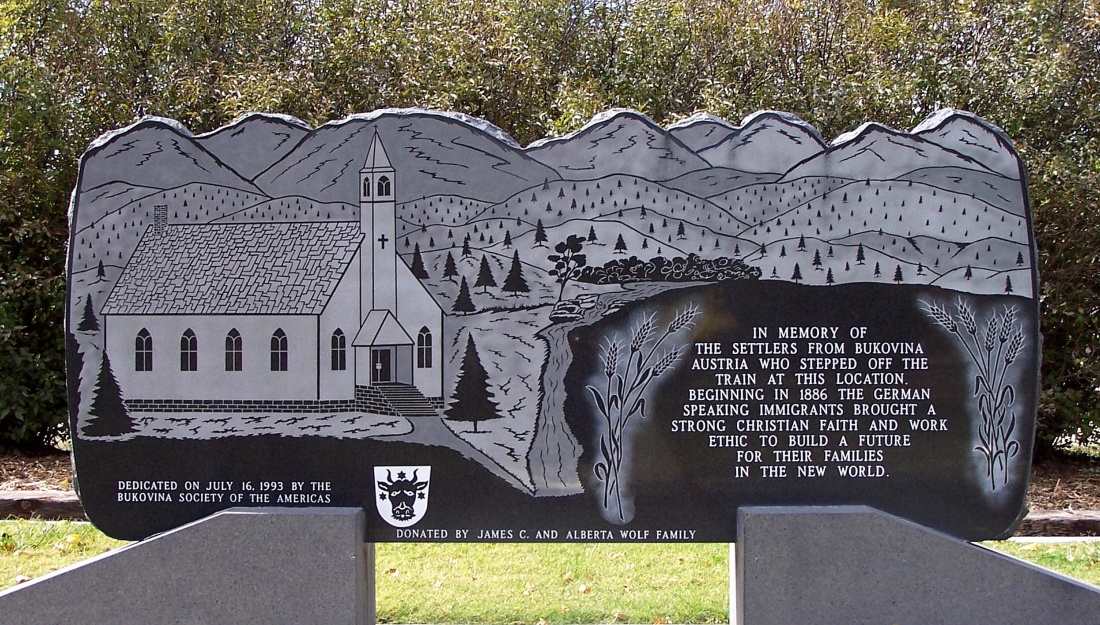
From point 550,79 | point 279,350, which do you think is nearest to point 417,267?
point 279,350

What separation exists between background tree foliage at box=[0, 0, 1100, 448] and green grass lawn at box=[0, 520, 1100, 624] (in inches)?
85.2

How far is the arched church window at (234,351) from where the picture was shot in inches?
172

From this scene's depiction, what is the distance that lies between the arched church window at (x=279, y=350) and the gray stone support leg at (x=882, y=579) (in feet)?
8.21

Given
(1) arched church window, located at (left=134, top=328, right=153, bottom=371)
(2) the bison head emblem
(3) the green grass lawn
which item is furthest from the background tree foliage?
(2) the bison head emblem

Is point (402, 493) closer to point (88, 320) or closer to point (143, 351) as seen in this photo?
point (143, 351)

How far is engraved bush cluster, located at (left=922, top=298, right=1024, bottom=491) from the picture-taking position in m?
4.27

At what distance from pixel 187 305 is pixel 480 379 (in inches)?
62.1

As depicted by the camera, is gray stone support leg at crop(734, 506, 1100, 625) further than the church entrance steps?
No

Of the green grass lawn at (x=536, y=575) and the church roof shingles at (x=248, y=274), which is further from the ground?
the church roof shingles at (x=248, y=274)

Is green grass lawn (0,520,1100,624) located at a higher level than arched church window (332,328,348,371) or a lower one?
lower

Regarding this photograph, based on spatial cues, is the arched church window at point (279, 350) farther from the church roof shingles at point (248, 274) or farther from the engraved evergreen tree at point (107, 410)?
the engraved evergreen tree at point (107, 410)

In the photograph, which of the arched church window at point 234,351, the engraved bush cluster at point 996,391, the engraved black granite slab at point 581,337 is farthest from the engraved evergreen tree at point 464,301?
the engraved bush cluster at point 996,391

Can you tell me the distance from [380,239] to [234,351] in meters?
0.96

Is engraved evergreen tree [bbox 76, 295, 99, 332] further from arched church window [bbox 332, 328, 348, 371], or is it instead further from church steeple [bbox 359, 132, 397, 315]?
church steeple [bbox 359, 132, 397, 315]
